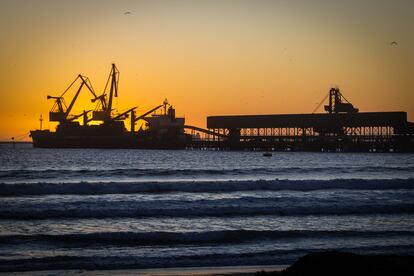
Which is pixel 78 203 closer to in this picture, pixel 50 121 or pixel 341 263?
pixel 341 263

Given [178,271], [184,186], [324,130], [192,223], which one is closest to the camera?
[178,271]

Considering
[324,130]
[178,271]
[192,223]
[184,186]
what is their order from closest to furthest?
[178,271], [192,223], [184,186], [324,130]

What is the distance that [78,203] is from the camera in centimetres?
2295

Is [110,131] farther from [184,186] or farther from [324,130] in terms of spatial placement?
[184,186]

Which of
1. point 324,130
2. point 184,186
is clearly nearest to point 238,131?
point 324,130

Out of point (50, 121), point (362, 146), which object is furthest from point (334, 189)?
point (50, 121)

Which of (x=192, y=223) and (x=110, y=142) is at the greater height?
(x=110, y=142)

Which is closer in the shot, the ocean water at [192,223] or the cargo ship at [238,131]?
the ocean water at [192,223]

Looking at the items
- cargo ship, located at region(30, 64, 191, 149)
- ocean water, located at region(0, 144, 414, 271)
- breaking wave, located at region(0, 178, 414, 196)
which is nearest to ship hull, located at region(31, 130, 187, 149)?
cargo ship, located at region(30, 64, 191, 149)

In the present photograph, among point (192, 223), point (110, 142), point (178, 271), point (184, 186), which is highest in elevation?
point (110, 142)

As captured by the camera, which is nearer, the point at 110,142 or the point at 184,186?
the point at 184,186

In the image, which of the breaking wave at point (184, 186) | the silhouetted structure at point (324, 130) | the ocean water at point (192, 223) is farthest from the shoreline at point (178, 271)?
the silhouetted structure at point (324, 130)

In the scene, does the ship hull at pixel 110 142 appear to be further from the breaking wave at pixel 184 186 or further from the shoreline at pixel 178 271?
the shoreline at pixel 178 271

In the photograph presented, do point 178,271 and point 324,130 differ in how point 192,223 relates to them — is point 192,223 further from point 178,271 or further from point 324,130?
point 324,130
